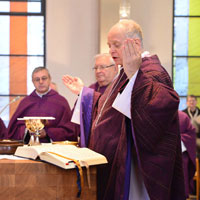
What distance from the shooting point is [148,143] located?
8.61 feet

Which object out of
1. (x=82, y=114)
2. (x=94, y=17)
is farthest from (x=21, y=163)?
(x=94, y=17)

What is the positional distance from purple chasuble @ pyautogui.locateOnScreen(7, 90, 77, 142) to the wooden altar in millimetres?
3203

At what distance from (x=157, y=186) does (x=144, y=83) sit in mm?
618

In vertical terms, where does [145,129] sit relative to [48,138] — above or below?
above

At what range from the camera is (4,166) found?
2326 millimetres

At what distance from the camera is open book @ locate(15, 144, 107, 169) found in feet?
7.37

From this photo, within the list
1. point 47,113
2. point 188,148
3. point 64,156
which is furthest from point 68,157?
point 188,148

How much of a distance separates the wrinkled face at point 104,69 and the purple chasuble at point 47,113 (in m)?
0.76

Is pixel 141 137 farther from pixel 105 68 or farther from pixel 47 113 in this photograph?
pixel 47 113

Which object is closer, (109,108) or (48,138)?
(109,108)

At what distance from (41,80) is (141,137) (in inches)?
130

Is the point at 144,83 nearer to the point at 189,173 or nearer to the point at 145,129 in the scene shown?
the point at 145,129

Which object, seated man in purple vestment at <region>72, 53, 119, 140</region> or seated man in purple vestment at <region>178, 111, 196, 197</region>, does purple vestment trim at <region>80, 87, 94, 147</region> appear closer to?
seated man in purple vestment at <region>72, 53, 119, 140</region>

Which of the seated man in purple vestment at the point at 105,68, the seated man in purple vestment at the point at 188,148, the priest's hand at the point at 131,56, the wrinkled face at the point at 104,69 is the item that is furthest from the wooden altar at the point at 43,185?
the seated man in purple vestment at the point at 188,148
